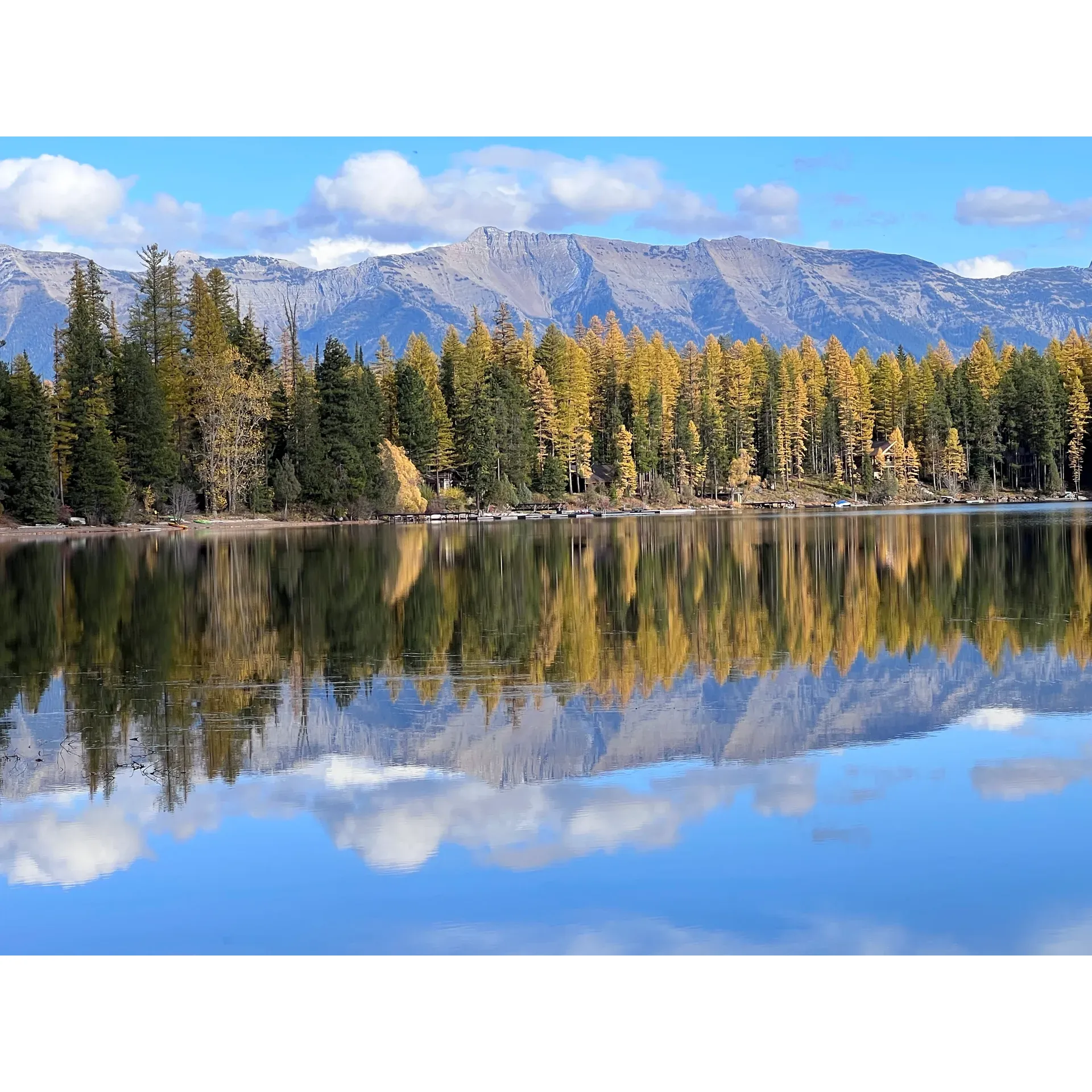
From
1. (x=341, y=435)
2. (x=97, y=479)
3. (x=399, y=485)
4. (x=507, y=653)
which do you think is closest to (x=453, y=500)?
(x=399, y=485)

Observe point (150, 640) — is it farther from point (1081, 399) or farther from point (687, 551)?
point (1081, 399)

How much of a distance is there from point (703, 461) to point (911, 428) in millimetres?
24856

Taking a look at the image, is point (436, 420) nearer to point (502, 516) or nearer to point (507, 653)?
point (502, 516)

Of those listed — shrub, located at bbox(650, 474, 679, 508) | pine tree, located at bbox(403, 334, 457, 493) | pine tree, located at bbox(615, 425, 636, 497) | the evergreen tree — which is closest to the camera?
the evergreen tree

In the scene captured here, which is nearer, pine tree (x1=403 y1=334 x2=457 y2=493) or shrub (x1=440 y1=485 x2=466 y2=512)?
shrub (x1=440 y1=485 x2=466 y2=512)

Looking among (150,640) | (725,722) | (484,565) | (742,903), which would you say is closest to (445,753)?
(725,722)

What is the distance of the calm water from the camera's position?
25.8 feet

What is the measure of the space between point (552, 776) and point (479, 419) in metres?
81.9

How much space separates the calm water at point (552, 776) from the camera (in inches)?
309

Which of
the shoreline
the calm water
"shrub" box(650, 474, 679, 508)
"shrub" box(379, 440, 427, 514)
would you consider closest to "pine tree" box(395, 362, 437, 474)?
"shrub" box(379, 440, 427, 514)

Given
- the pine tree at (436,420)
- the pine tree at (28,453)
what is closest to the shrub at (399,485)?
the pine tree at (436,420)

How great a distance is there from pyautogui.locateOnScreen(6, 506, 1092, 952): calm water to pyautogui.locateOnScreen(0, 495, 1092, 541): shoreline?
43777mm

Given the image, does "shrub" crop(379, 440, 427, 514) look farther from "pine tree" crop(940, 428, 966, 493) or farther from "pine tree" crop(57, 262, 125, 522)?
"pine tree" crop(940, 428, 966, 493)

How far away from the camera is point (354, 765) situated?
38.4ft
